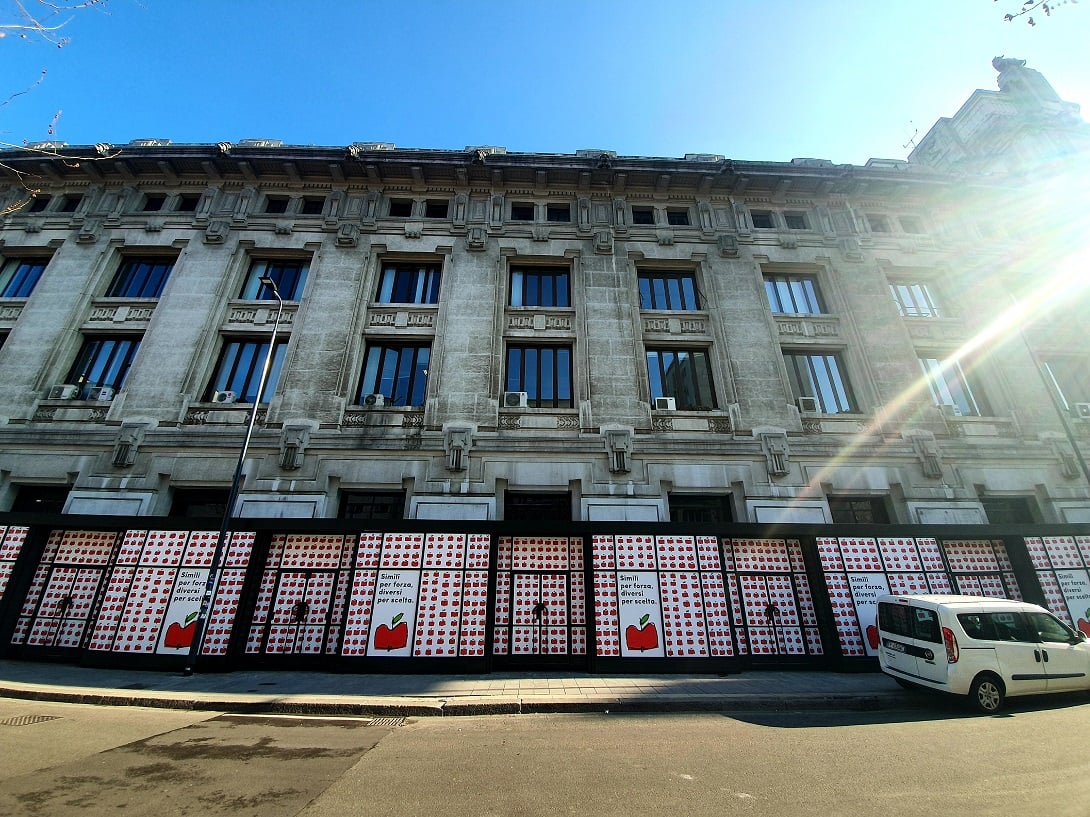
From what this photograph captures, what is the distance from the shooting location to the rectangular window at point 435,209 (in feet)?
62.9

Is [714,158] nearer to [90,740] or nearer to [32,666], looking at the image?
[90,740]

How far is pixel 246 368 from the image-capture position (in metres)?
15.9

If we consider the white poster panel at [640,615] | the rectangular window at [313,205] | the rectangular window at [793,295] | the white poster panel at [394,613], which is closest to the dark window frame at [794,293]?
the rectangular window at [793,295]

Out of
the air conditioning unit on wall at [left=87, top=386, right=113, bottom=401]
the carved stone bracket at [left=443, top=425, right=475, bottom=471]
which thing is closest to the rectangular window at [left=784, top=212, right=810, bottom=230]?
the carved stone bracket at [left=443, top=425, right=475, bottom=471]

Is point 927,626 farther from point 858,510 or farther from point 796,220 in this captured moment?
point 796,220

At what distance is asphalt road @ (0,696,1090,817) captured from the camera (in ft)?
14.0

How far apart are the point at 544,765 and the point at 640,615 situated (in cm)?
Result: 604

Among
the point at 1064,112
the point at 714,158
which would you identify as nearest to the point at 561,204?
the point at 714,158

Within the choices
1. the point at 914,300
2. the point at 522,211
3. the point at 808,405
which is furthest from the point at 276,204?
the point at 914,300

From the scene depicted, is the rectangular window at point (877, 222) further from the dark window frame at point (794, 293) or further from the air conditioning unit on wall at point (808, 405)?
the air conditioning unit on wall at point (808, 405)

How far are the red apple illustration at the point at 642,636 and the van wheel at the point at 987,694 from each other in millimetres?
5715

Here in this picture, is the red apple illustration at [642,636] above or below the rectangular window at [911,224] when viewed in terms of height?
below

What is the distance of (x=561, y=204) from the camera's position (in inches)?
764

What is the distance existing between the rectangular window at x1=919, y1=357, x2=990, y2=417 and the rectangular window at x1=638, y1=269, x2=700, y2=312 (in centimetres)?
911
